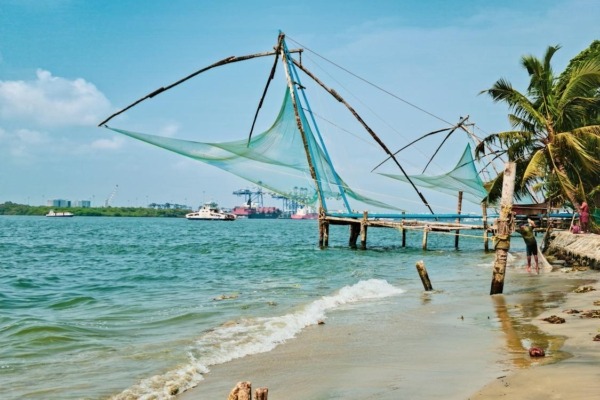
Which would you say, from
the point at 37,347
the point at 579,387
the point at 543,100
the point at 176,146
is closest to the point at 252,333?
the point at 37,347

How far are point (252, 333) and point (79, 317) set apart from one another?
11.2 ft

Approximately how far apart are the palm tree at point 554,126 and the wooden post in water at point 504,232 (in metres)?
6.54

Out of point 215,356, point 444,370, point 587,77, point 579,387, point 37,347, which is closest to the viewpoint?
point 579,387

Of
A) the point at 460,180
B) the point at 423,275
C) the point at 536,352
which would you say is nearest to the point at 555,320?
the point at 536,352

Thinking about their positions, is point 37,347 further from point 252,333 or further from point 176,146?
point 176,146

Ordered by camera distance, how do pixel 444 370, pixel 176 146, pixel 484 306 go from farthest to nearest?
pixel 176 146 < pixel 484 306 < pixel 444 370

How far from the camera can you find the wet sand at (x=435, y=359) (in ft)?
14.8

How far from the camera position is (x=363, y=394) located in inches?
182

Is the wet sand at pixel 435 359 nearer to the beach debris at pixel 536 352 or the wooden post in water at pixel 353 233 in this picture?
the beach debris at pixel 536 352

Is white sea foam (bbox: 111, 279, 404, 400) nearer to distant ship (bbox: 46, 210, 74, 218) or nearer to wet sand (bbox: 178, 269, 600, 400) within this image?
wet sand (bbox: 178, 269, 600, 400)

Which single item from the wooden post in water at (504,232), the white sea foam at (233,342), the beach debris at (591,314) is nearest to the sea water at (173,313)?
the white sea foam at (233,342)

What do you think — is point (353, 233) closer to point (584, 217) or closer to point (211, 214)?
point (584, 217)

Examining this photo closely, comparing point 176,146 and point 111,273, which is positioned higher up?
A: point 176,146

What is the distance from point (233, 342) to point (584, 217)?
12.6 metres
